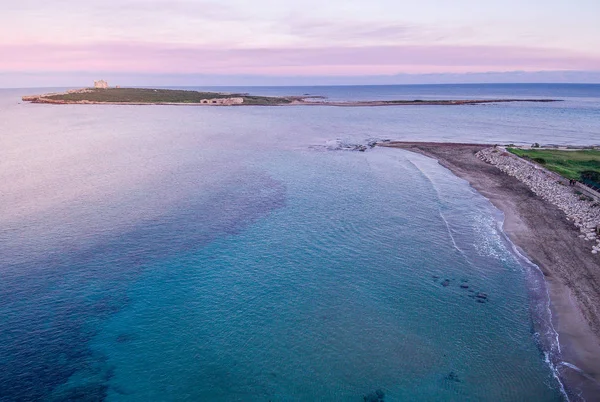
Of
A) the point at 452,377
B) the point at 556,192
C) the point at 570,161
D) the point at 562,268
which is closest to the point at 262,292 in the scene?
the point at 452,377

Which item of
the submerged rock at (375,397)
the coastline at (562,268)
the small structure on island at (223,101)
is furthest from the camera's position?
the small structure on island at (223,101)

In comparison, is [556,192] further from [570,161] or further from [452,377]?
[452,377]

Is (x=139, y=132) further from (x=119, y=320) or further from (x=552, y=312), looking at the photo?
(x=552, y=312)

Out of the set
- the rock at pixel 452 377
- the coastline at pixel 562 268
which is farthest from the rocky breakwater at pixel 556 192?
the rock at pixel 452 377

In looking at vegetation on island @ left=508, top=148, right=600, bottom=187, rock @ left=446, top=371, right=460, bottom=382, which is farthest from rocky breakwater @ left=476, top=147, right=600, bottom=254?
rock @ left=446, top=371, right=460, bottom=382

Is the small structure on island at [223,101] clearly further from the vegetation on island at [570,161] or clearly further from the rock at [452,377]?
the rock at [452,377]

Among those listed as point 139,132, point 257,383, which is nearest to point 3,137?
point 139,132
